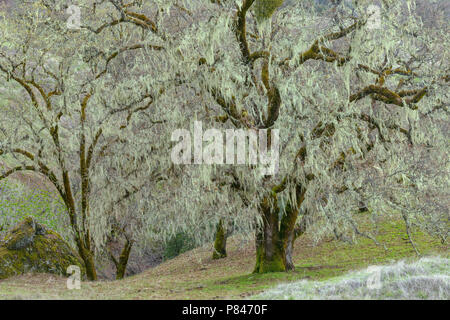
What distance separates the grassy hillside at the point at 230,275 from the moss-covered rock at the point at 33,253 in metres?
0.35

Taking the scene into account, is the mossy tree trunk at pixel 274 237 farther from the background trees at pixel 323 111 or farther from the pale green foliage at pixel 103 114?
the pale green foliage at pixel 103 114

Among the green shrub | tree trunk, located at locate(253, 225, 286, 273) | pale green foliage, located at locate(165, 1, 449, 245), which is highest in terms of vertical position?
pale green foliage, located at locate(165, 1, 449, 245)

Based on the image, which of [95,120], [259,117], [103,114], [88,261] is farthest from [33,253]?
[259,117]

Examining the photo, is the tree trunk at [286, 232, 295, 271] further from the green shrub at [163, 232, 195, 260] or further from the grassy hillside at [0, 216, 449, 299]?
the green shrub at [163, 232, 195, 260]

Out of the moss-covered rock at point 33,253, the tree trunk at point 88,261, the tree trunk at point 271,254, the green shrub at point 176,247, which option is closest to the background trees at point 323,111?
the tree trunk at point 271,254

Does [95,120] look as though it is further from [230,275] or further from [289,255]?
[289,255]

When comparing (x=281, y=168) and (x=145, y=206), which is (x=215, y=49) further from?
(x=145, y=206)

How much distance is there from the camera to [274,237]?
8430 mm

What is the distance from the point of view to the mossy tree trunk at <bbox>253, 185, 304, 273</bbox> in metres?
8.25

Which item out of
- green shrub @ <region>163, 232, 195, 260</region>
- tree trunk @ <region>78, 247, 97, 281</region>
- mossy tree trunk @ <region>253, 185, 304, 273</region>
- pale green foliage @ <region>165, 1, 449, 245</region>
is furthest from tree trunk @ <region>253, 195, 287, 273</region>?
green shrub @ <region>163, 232, 195, 260</region>

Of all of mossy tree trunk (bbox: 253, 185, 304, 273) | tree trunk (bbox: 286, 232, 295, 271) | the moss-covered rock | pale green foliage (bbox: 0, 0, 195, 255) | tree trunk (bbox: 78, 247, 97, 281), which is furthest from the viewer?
tree trunk (bbox: 78, 247, 97, 281)

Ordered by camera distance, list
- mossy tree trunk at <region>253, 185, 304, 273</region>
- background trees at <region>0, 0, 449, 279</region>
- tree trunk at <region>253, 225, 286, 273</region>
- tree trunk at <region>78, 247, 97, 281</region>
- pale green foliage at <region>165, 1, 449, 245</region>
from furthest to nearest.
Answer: tree trunk at <region>78, 247, 97, 281</region>
tree trunk at <region>253, 225, 286, 273</region>
mossy tree trunk at <region>253, 185, 304, 273</region>
background trees at <region>0, 0, 449, 279</region>
pale green foliage at <region>165, 1, 449, 245</region>

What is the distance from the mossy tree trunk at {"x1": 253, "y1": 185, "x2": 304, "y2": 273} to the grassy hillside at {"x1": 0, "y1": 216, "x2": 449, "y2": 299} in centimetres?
31

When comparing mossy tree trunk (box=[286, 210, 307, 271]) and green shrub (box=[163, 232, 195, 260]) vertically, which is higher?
mossy tree trunk (box=[286, 210, 307, 271])
